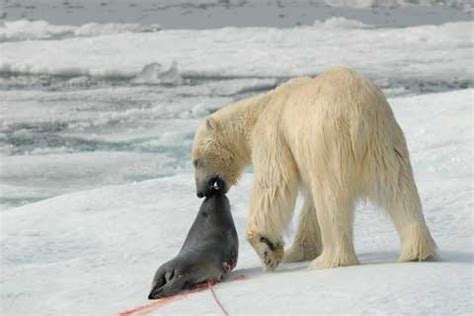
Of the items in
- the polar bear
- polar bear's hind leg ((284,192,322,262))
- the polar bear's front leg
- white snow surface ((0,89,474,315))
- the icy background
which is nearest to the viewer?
white snow surface ((0,89,474,315))

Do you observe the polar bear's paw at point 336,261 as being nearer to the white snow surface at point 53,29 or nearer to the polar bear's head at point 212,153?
the polar bear's head at point 212,153

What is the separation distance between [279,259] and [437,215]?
1.50 meters

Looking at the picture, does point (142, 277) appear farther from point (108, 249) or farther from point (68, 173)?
point (68, 173)

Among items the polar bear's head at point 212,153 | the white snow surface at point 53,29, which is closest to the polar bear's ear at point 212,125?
the polar bear's head at point 212,153

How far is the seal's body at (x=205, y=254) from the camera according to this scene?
4.52 meters

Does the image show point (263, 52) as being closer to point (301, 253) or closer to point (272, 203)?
point (301, 253)

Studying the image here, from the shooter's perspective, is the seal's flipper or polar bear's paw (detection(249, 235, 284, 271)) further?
polar bear's paw (detection(249, 235, 284, 271))

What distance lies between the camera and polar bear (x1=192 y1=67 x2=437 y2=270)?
177 inches

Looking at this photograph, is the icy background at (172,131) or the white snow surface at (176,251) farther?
the icy background at (172,131)

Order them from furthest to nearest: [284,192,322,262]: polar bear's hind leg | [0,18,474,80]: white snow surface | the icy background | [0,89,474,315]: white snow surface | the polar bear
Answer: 1. [0,18,474,80]: white snow surface
2. [284,192,322,262]: polar bear's hind leg
3. the polar bear
4. the icy background
5. [0,89,474,315]: white snow surface

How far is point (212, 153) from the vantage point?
16.8 ft

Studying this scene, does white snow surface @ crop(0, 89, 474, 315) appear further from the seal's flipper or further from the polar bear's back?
the polar bear's back

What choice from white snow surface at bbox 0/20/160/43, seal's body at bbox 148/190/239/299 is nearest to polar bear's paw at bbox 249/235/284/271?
seal's body at bbox 148/190/239/299

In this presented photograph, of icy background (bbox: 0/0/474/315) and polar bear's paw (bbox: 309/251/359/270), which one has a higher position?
polar bear's paw (bbox: 309/251/359/270)
